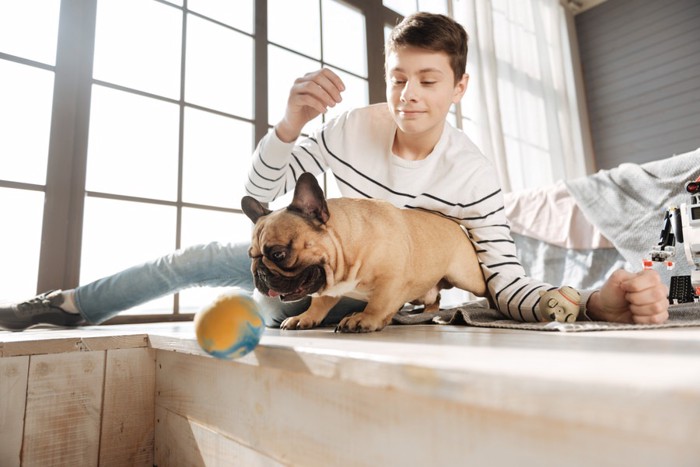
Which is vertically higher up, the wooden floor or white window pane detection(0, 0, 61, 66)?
white window pane detection(0, 0, 61, 66)

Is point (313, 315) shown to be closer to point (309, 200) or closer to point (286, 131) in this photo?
point (309, 200)

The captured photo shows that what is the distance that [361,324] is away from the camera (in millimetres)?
700

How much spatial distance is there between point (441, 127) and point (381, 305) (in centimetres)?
48

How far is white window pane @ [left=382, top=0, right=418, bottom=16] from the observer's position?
2854mm

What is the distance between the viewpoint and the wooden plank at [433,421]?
0.80 feet

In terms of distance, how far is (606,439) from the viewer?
267 mm

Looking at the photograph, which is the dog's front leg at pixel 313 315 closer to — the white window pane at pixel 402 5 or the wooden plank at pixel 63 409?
the wooden plank at pixel 63 409

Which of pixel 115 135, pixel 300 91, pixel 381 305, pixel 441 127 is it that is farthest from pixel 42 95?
pixel 381 305

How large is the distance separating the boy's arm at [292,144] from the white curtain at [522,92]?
6.62 ft

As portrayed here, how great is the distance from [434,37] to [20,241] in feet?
4.68

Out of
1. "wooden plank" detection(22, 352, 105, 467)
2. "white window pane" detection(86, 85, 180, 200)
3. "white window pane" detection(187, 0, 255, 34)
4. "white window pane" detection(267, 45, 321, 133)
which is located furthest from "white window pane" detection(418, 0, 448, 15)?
"wooden plank" detection(22, 352, 105, 467)

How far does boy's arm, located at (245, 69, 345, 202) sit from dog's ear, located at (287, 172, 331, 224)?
0.19m

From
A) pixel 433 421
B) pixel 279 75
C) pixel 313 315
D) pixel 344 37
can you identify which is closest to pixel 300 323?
pixel 313 315

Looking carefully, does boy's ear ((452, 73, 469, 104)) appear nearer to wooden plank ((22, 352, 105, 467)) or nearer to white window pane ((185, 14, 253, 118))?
wooden plank ((22, 352, 105, 467))
